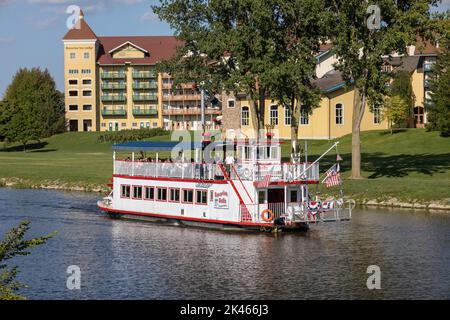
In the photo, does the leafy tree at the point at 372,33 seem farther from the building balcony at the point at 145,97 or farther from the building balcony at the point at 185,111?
the building balcony at the point at 145,97

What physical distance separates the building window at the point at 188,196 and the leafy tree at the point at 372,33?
2062cm

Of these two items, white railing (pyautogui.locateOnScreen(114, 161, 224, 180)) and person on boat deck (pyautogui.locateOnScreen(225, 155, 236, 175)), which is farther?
white railing (pyautogui.locateOnScreen(114, 161, 224, 180))

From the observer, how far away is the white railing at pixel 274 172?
56750 mm

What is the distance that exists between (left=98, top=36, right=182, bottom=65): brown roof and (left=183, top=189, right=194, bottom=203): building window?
123m

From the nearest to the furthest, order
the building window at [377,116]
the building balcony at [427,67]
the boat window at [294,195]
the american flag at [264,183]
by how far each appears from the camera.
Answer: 1. the american flag at [264,183]
2. the boat window at [294,195]
3. the building window at [377,116]
4. the building balcony at [427,67]

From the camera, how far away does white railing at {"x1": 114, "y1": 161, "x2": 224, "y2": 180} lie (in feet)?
194

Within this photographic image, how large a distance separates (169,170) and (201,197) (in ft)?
12.2

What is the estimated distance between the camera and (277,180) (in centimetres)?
5681

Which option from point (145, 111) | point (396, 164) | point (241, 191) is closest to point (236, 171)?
point (241, 191)

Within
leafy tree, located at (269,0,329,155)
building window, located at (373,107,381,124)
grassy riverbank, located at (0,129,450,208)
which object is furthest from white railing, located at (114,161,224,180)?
building window, located at (373,107,381,124)

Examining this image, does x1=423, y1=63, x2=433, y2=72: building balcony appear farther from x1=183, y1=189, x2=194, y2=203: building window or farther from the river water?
x1=183, y1=189, x2=194, y2=203: building window

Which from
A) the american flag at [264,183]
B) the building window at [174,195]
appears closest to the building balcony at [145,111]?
the building window at [174,195]

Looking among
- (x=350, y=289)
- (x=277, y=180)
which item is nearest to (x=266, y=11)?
(x=277, y=180)
